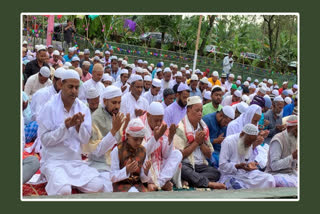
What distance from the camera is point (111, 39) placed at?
488 inches

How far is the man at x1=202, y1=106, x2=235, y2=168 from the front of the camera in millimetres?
6348

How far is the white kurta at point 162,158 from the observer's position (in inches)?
195

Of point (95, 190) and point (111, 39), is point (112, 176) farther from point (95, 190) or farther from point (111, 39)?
point (111, 39)

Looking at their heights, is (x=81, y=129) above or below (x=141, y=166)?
above

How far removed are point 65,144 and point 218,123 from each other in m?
2.73

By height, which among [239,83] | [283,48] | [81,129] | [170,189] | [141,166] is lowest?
[170,189]

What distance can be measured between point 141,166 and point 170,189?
0.63 m

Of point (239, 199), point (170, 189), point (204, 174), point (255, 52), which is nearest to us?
point (239, 199)

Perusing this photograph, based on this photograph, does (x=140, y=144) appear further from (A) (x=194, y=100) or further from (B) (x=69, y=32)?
(B) (x=69, y=32)

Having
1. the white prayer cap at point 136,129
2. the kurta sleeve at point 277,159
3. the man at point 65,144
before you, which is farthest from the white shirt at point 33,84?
the kurta sleeve at point 277,159

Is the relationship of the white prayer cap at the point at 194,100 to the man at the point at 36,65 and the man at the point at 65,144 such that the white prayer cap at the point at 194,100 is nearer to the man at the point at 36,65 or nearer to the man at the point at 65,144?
the man at the point at 65,144

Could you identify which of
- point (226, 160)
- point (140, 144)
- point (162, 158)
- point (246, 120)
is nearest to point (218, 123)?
point (246, 120)

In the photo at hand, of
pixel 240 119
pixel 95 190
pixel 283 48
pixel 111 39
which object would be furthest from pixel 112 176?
pixel 283 48

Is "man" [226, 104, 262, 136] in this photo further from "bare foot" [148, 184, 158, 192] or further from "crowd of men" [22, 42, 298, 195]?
"bare foot" [148, 184, 158, 192]
